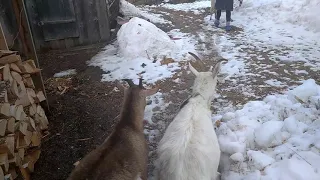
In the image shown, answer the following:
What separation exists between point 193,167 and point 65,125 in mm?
2685

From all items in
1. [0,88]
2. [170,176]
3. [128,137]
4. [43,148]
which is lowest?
[43,148]

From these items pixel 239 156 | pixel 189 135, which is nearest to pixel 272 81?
pixel 239 156

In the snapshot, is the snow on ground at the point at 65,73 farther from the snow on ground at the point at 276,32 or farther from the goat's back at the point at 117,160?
the goat's back at the point at 117,160

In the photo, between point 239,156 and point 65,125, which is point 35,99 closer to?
point 65,125

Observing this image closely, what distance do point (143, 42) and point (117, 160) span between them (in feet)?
17.0

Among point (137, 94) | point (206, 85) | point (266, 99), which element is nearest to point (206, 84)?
point (206, 85)

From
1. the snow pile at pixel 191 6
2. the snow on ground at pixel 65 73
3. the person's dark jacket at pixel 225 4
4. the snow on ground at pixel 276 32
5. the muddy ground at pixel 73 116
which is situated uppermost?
the person's dark jacket at pixel 225 4

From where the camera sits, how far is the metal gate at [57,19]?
7848 millimetres

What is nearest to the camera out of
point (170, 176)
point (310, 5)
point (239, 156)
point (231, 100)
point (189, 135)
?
point (170, 176)

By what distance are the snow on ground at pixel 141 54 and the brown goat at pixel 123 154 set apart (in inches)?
103

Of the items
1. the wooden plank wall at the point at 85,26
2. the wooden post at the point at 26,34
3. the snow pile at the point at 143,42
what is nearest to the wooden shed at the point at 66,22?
the wooden plank wall at the point at 85,26

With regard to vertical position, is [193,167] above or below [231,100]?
above

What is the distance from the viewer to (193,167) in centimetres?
275

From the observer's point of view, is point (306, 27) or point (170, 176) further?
point (306, 27)
